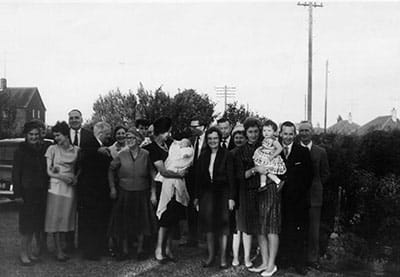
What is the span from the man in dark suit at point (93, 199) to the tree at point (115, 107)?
1307 centimetres

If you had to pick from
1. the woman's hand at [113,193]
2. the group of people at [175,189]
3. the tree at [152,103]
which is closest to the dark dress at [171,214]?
the group of people at [175,189]

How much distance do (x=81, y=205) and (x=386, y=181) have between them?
12.1ft

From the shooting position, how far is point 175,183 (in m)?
5.29

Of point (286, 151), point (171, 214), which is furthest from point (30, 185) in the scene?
point (286, 151)

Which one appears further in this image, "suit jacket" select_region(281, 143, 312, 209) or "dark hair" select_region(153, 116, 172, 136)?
"dark hair" select_region(153, 116, 172, 136)

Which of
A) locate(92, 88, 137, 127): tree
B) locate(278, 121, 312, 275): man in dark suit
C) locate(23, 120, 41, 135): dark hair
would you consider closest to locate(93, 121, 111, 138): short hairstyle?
locate(23, 120, 41, 135): dark hair

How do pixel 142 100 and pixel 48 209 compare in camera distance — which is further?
pixel 142 100

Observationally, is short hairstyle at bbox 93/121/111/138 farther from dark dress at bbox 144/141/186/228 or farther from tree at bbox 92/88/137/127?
tree at bbox 92/88/137/127

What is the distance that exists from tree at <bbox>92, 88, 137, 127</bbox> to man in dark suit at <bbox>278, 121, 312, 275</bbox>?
551 inches

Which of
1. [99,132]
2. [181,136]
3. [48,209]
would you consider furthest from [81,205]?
[181,136]

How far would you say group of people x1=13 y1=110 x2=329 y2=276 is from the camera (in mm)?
4909

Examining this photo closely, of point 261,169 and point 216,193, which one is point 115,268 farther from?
point 261,169

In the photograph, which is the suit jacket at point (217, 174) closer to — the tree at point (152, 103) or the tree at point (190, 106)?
the tree at point (190, 106)

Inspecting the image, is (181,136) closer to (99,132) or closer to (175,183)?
(175,183)
